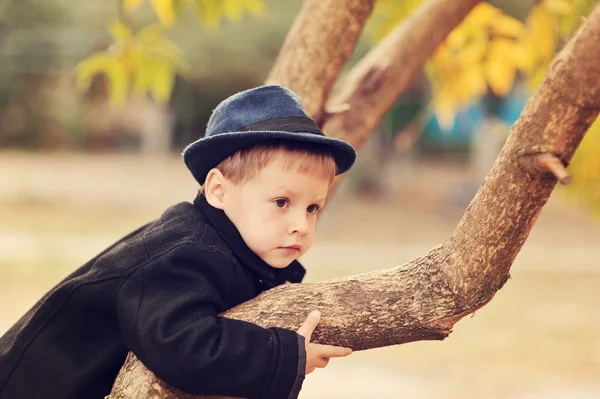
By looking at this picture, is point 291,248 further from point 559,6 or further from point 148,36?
point 559,6

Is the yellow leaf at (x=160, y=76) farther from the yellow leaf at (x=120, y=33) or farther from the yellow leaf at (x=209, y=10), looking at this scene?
the yellow leaf at (x=209, y=10)

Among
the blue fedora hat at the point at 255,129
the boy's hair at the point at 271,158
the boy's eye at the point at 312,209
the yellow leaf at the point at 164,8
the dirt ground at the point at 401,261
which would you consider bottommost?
the dirt ground at the point at 401,261

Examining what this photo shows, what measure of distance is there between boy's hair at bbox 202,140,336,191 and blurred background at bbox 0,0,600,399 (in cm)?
131

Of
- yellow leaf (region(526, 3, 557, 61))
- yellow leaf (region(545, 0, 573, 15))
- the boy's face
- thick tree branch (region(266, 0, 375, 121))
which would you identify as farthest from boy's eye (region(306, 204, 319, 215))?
yellow leaf (region(526, 3, 557, 61))

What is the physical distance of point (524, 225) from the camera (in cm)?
154

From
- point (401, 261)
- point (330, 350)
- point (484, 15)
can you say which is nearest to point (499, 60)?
point (484, 15)

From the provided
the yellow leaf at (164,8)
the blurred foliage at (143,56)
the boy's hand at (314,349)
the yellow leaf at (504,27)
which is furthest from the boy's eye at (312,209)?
the yellow leaf at (504,27)

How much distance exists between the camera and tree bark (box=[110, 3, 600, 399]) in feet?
4.54

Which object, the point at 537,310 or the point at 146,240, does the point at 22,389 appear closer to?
the point at 146,240

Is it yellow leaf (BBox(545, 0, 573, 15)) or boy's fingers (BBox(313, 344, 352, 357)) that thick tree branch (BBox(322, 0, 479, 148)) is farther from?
boy's fingers (BBox(313, 344, 352, 357))

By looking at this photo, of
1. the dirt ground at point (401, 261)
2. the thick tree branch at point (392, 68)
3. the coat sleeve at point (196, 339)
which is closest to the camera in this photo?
the coat sleeve at point (196, 339)

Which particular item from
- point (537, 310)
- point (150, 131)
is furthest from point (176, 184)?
point (537, 310)

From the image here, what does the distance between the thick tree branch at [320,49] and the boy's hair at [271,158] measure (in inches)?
25.4

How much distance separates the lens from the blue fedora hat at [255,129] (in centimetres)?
175
